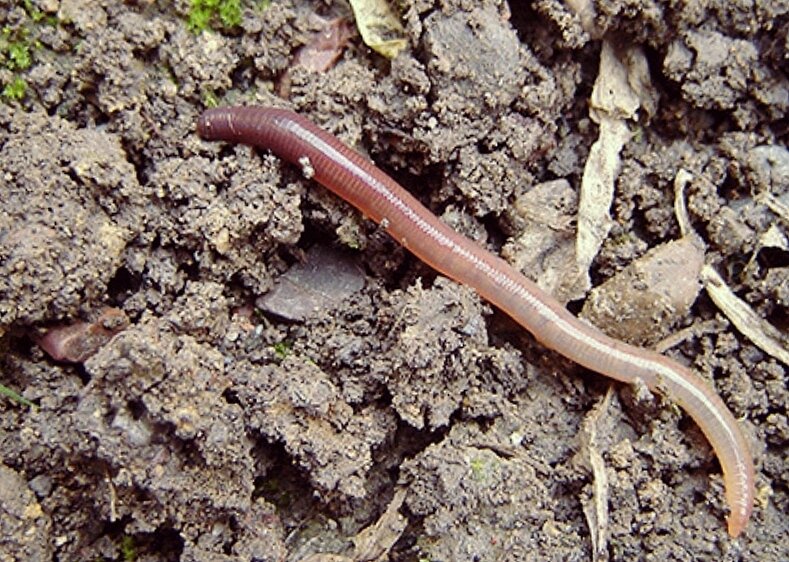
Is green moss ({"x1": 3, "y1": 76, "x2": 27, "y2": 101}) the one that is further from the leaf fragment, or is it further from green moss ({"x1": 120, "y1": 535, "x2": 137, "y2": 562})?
green moss ({"x1": 120, "y1": 535, "x2": 137, "y2": 562})

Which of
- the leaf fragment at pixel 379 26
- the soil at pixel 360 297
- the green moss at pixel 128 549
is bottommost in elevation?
the green moss at pixel 128 549

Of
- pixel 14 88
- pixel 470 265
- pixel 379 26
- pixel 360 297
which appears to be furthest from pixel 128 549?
pixel 379 26

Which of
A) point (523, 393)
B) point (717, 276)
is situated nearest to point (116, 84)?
point (523, 393)

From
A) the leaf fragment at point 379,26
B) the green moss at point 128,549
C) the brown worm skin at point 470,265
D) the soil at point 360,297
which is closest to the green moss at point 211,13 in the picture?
the soil at point 360,297

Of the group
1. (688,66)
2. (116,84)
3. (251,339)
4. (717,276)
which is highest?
(688,66)

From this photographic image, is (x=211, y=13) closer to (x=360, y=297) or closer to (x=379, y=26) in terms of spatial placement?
(x=379, y=26)

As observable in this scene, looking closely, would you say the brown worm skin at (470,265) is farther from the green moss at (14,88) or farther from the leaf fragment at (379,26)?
the green moss at (14,88)

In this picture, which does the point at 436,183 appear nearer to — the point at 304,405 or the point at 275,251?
the point at 275,251
